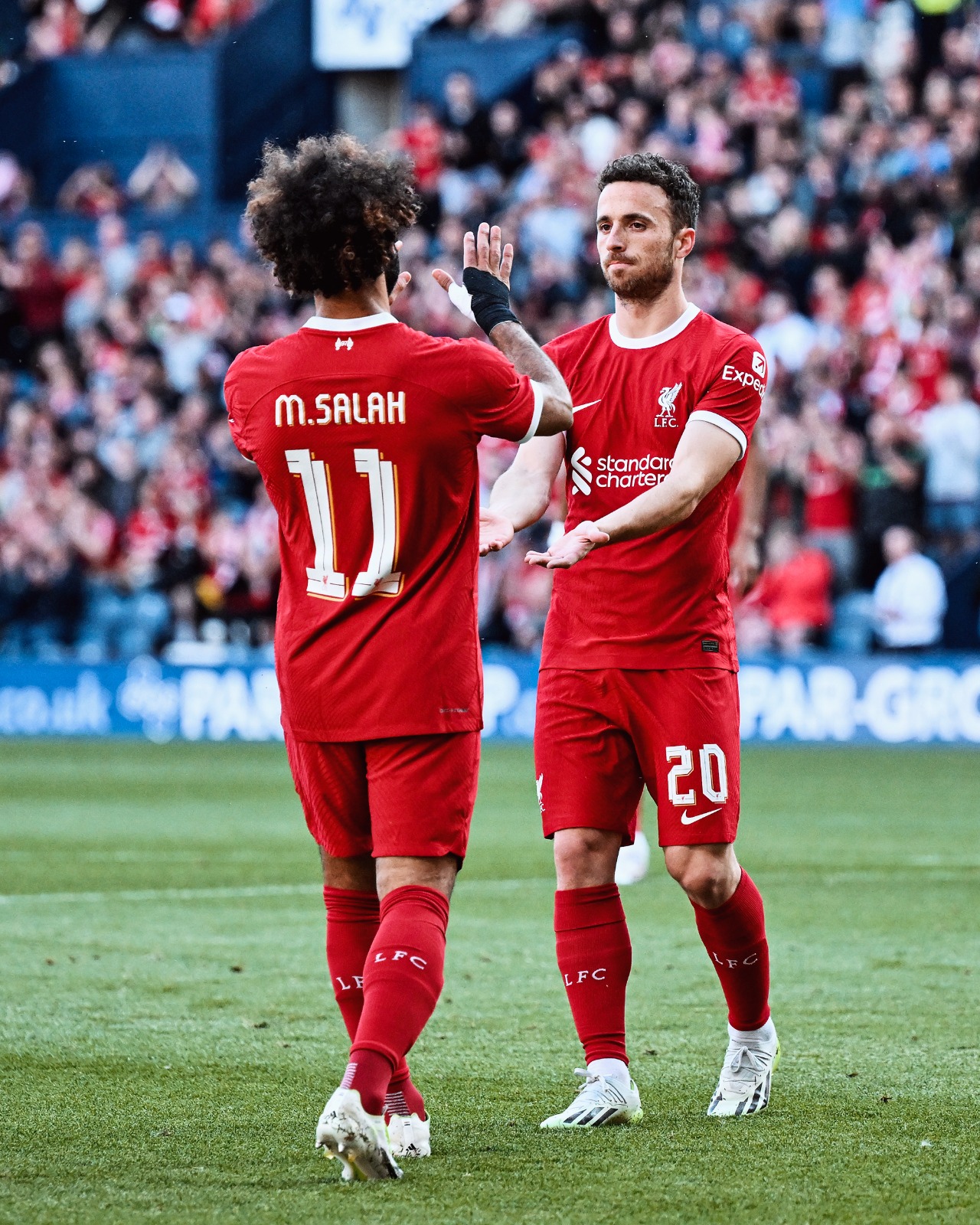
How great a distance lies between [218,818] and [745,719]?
20.6 ft

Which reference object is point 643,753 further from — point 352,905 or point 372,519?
point 372,519

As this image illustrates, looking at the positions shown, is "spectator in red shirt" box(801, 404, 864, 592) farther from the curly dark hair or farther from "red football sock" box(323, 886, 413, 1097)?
the curly dark hair

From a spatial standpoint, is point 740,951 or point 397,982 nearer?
point 397,982

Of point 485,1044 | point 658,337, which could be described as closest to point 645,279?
point 658,337

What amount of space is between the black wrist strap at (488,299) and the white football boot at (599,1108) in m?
1.77

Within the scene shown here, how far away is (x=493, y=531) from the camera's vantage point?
454cm

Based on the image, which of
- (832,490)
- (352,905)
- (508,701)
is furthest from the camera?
(508,701)

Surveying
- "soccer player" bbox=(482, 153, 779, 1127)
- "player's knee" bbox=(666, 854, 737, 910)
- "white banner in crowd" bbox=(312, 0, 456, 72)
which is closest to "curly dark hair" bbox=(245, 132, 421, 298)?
"soccer player" bbox=(482, 153, 779, 1127)

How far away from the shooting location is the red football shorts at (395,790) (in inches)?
167

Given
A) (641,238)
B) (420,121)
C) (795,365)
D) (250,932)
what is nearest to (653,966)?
(250,932)

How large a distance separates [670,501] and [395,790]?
39.5 inches

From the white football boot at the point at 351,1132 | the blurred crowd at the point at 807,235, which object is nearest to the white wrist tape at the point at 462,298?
the white football boot at the point at 351,1132

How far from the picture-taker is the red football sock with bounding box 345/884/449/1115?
4020mm

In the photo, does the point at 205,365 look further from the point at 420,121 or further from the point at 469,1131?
the point at 469,1131
